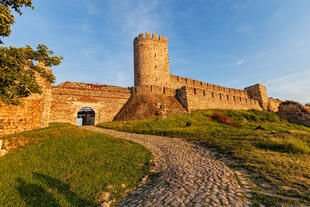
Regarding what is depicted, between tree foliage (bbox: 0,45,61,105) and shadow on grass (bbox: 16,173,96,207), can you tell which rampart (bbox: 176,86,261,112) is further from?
shadow on grass (bbox: 16,173,96,207)

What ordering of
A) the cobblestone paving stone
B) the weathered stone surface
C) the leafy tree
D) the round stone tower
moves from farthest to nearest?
the weathered stone surface < the round stone tower < the leafy tree < the cobblestone paving stone

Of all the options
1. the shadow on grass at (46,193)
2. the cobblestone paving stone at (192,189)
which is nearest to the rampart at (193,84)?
the cobblestone paving stone at (192,189)

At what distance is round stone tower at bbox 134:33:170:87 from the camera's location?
24328 mm

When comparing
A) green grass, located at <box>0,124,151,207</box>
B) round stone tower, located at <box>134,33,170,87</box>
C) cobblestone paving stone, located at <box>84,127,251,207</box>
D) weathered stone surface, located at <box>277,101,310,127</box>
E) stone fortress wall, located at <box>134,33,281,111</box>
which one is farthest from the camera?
weathered stone surface, located at <box>277,101,310,127</box>

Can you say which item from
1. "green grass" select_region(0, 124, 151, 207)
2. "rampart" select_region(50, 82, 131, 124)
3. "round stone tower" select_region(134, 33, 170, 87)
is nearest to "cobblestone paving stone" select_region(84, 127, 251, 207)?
"green grass" select_region(0, 124, 151, 207)

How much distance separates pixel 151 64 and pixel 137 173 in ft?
73.5

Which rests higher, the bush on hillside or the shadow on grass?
the bush on hillside

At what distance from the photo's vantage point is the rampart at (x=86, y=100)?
17.4 metres

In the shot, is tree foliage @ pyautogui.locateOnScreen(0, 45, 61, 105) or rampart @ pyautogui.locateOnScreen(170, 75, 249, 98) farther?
rampart @ pyautogui.locateOnScreen(170, 75, 249, 98)

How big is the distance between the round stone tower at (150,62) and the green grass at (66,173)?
18.2m

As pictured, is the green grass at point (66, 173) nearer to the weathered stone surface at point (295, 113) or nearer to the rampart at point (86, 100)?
the rampart at point (86, 100)

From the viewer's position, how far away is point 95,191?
3496 millimetres

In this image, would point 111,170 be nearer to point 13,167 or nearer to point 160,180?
point 160,180

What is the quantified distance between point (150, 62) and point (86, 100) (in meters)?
12.5
